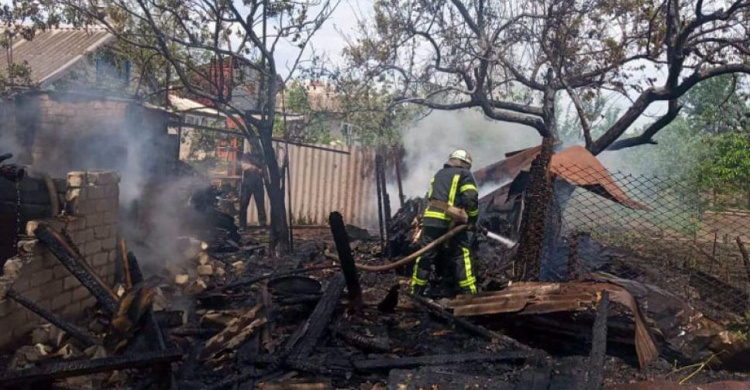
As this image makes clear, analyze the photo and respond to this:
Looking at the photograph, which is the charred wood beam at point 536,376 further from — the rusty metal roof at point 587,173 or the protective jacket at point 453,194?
the rusty metal roof at point 587,173

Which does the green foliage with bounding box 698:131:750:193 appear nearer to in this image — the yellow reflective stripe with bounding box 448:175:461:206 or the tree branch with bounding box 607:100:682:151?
the tree branch with bounding box 607:100:682:151

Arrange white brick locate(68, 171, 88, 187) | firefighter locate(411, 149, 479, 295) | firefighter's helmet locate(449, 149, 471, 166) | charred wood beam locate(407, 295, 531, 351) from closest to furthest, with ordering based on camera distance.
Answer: charred wood beam locate(407, 295, 531, 351) → white brick locate(68, 171, 88, 187) → firefighter locate(411, 149, 479, 295) → firefighter's helmet locate(449, 149, 471, 166)

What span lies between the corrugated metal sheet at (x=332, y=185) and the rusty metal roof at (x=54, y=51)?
7326 mm

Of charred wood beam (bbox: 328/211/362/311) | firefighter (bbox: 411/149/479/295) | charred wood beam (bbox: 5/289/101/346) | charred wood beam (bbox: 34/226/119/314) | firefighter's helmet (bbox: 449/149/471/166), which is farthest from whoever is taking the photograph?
firefighter's helmet (bbox: 449/149/471/166)

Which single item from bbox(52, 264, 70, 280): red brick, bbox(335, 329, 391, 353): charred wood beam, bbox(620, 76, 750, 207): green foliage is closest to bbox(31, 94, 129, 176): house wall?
bbox(52, 264, 70, 280): red brick

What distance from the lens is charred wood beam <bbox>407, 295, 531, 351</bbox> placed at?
513 cm

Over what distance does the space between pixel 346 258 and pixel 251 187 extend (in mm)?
6786

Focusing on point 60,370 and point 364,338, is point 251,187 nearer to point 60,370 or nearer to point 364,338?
point 364,338

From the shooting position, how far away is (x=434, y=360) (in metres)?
4.62

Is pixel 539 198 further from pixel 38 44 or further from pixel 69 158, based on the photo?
pixel 38 44

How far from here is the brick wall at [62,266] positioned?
177 inches

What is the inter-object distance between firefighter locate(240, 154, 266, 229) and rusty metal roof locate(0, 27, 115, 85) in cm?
714

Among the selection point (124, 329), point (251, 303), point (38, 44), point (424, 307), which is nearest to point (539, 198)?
point (424, 307)

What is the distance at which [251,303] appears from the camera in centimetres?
630
